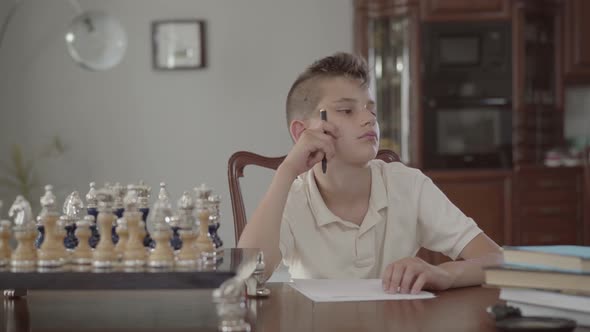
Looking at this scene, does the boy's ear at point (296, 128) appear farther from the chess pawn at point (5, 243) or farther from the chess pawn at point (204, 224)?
the chess pawn at point (5, 243)

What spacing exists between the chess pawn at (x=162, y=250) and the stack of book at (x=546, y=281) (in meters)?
0.49

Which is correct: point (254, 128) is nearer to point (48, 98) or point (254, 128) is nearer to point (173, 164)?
point (173, 164)

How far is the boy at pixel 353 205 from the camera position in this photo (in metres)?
2.00

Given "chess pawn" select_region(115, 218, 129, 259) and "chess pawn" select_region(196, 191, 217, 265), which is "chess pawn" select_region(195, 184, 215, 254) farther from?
"chess pawn" select_region(115, 218, 129, 259)

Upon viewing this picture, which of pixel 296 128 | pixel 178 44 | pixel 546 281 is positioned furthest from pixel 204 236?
pixel 178 44

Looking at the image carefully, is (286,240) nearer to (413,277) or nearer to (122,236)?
(413,277)

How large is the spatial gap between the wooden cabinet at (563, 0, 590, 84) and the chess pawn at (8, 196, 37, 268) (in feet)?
14.9

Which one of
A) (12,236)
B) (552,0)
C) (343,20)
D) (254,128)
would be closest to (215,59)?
(254,128)

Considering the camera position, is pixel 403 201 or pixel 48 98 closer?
pixel 403 201

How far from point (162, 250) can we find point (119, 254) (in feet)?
0.23

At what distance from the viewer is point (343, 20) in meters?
5.52

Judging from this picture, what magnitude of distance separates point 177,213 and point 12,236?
0.27 metres

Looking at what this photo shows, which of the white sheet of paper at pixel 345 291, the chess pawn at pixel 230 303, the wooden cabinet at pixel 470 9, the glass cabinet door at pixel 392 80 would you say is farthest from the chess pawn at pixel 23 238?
the wooden cabinet at pixel 470 9

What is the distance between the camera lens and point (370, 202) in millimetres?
2070
